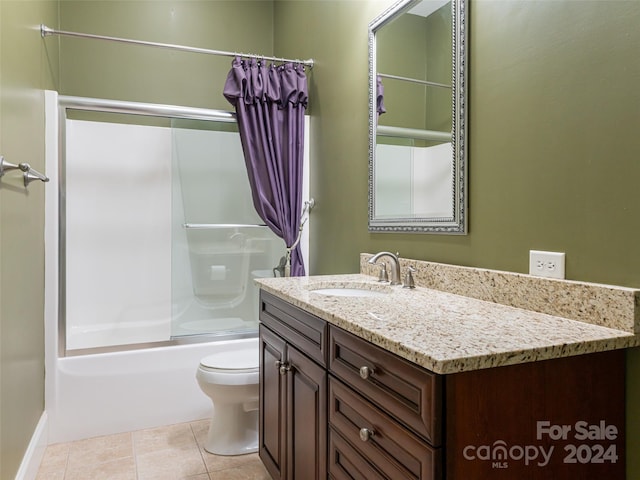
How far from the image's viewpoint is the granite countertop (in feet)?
2.81

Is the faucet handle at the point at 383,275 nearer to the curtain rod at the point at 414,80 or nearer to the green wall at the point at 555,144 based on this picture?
the green wall at the point at 555,144

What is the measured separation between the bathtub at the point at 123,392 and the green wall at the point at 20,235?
0.15 metres

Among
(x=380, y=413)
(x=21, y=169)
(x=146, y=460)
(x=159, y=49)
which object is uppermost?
(x=159, y=49)

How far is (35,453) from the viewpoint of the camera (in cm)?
201

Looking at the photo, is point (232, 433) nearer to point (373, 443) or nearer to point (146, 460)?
point (146, 460)

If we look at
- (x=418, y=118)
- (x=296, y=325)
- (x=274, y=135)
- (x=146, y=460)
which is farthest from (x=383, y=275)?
(x=146, y=460)

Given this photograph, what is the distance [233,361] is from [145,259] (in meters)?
1.42

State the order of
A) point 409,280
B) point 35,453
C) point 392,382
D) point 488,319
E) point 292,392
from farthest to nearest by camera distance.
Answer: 1. point 35,453
2. point 409,280
3. point 292,392
4. point 488,319
5. point 392,382

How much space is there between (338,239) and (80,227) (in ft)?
6.27

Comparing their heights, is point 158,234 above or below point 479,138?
below

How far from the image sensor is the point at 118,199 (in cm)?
321

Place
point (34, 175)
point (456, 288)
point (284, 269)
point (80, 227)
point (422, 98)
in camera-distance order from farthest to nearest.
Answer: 1. point (80, 227)
2. point (284, 269)
3. point (34, 175)
4. point (422, 98)
5. point (456, 288)

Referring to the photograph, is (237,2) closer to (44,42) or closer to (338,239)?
(44,42)

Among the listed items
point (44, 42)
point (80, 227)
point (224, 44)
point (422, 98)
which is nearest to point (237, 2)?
point (224, 44)
